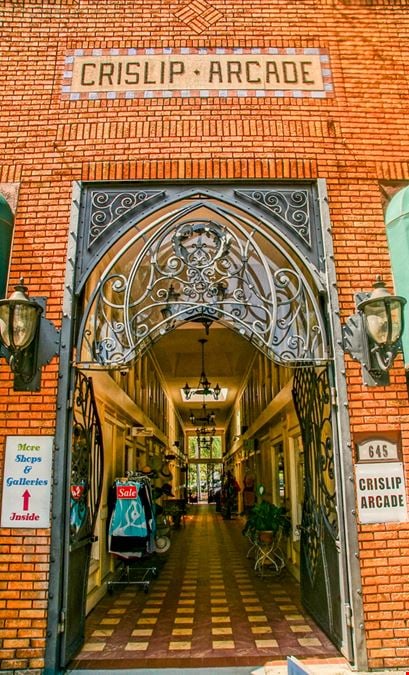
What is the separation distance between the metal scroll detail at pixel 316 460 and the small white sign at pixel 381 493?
14.5 inches

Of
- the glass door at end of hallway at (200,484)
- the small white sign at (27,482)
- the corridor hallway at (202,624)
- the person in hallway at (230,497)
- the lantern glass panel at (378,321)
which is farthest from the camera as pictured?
the glass door at end of hallway at (200,484)

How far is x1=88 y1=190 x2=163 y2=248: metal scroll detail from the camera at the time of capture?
16.0ft

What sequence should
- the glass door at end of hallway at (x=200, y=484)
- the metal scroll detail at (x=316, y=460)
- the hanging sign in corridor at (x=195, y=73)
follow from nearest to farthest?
the metal scroll detail at (x=316, y=460)
the hanging sign in corridor at (x=195, y=73)
the glass door at end of hallway at (x=200, y=484)

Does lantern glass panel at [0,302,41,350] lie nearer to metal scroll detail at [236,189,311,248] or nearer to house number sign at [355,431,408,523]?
metal scroll detail at [236,189,311,248]

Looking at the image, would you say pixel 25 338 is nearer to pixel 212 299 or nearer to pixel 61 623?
pixel 212 299

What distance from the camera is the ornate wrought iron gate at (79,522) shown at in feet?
14.0

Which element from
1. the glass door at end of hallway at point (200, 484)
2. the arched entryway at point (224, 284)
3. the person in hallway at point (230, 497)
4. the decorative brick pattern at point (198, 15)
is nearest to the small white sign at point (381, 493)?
the arched entryway at point (224, 284)

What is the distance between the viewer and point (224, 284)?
4742 mm

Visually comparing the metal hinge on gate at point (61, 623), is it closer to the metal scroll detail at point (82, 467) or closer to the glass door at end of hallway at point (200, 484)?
the metal scroll detail at point (82, 467)

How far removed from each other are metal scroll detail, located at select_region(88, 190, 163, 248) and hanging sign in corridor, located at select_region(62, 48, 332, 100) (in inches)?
45.7

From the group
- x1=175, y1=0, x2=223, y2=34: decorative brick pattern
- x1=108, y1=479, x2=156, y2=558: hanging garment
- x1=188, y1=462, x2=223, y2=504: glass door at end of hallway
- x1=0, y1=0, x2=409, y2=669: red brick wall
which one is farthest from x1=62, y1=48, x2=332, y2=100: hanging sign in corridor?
x1=188, y1=462, x2=223, y2=504: glass door at end of hallway

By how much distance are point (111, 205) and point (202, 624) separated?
4.60 meters

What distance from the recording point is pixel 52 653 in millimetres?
3869

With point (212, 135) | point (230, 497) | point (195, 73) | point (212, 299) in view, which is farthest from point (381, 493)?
point (230, 497)
